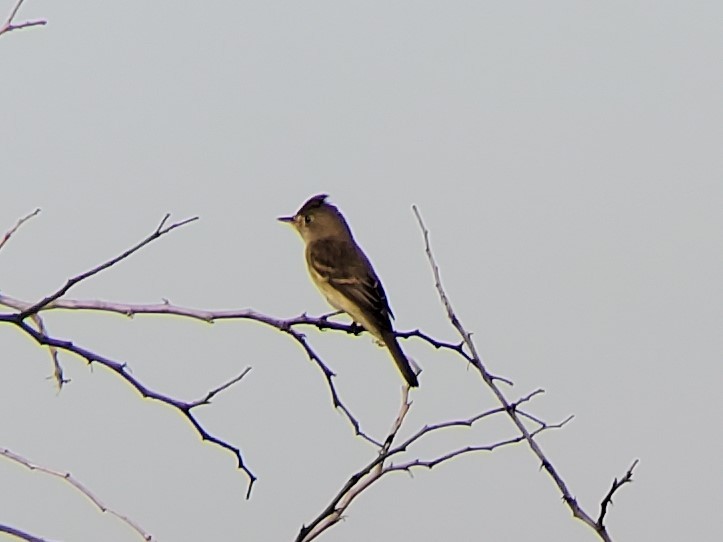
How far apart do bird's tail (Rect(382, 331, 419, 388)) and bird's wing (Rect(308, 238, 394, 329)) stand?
0.55 feet

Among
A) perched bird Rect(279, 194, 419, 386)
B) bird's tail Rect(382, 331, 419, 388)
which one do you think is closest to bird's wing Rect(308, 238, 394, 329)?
perched bird Rect(279, 194, 419, 386)

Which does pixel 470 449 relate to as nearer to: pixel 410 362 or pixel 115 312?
pixel 115 312

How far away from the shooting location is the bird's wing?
7.71 meters

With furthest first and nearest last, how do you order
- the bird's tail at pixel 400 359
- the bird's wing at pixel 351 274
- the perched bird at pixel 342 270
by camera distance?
the bird's wing at pixel 351 274 → the perched bird at pixel 342 270 → the bird's tail at pixel 400 359

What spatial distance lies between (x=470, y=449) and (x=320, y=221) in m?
5.34

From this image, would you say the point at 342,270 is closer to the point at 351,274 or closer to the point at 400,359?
the point at 351,274

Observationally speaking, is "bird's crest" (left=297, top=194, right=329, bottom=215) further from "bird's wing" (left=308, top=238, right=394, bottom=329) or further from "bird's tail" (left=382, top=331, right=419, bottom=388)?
"bird's tail" (left=382, top=331, right=419, bottom=388)

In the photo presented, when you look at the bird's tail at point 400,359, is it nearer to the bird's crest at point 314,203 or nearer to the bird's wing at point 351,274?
the bird's wing at point 351,274

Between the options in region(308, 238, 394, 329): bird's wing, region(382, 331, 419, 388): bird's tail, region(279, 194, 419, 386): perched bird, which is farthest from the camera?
region(308, 238, 394, 329): bird's wing

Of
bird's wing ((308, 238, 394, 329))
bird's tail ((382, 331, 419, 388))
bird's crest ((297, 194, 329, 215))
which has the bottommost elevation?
bird's tail ((382, 331, 419, 388))

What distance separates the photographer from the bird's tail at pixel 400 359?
241 inches

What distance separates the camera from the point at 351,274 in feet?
27.2

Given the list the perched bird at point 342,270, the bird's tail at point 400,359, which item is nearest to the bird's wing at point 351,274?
the perched bird at point 342,270

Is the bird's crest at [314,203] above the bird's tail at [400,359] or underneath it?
above
